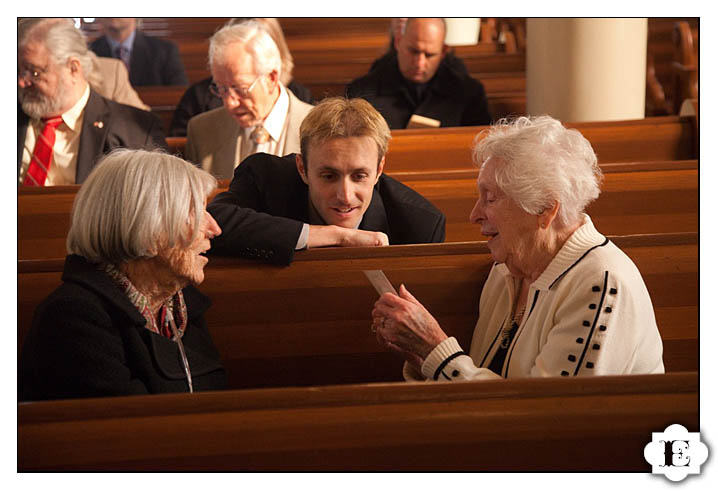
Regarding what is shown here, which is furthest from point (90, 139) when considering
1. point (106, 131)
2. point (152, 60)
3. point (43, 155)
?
point (152, 60)

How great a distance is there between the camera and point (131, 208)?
228 cm

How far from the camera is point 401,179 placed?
3.55m

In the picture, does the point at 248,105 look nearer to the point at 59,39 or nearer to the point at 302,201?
the point at 59,39

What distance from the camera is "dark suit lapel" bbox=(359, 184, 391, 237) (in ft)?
10.1

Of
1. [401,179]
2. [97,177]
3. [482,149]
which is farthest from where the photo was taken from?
[401,179]

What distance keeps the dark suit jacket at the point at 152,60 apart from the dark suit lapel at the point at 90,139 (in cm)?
314

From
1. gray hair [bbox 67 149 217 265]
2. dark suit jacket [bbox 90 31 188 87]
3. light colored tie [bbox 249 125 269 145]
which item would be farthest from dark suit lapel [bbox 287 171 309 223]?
dark suit jacket [bbox 90 31 188 87]

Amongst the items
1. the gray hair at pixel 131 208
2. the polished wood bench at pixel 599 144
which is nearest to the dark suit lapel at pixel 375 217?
the gray hair at pixel 131 208

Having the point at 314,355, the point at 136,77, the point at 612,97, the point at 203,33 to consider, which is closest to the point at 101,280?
the point at 314,355

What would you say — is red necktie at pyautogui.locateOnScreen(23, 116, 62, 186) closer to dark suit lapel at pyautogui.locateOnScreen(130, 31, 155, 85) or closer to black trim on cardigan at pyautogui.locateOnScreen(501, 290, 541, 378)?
black trim on cardigan at pyautogui.locateOnScreen(501, 290, 541, 378)

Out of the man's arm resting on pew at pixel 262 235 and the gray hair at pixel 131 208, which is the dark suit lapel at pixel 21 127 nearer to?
the man's arm resting on pew at pixel 262 235

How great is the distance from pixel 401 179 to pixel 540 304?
128 centimetres

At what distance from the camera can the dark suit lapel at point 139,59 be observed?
7.14 meters
